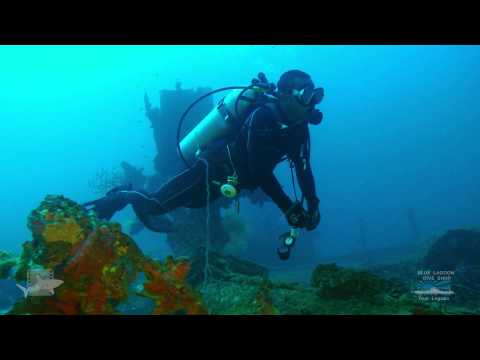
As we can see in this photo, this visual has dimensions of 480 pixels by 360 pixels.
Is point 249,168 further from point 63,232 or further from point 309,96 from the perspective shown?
point 63,232

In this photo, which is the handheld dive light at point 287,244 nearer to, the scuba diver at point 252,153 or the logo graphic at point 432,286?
the scuba diver at point 252,153

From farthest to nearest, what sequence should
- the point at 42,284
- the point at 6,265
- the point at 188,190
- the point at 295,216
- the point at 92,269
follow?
the point at 188,190
the point at 295,216
the point at 6,265
the point at 92,269
the point at 42,284

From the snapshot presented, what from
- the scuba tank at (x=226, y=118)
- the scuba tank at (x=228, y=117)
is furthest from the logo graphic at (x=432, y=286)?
the scuba tank at (x=226, y=118)

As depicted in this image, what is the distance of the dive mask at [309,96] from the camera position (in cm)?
507

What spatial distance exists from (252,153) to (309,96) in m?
1.21

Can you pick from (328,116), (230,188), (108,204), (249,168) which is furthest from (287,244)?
(328,116)

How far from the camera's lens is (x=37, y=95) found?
382 feet

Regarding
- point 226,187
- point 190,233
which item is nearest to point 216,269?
point 226,187

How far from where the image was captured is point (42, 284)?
128 inches

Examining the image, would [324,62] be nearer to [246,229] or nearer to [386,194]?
[386,194]

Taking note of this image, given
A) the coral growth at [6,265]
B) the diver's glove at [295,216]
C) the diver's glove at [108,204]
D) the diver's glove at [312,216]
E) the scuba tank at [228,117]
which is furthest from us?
the diver's glove at [108,204]

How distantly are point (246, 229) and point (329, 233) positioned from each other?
54540mm

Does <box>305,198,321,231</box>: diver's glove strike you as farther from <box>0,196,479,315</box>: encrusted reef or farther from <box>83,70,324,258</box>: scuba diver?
<box>0,196,479,315</box>: encrusted reef

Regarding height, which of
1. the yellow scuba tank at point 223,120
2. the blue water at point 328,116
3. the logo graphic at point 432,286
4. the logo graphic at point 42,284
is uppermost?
the blue water at point 328,116
